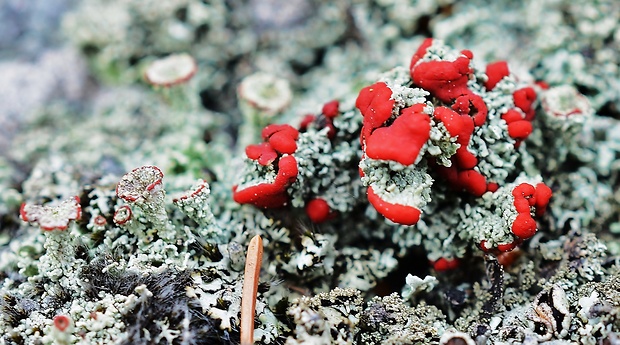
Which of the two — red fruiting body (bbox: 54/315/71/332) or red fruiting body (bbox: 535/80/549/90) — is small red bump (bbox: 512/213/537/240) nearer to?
red fruiting body (bbox: 535/80/549/90)

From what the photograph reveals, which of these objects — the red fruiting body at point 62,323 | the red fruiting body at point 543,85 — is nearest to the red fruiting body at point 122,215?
the red fruiting body at point 62,323

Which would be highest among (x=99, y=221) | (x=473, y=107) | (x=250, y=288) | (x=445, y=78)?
(x=445, y=78)

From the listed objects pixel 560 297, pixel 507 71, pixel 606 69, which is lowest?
pixel 560 297

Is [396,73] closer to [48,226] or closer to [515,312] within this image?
[515,312]

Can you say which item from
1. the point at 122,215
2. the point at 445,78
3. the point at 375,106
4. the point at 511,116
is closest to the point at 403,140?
the point at 375,106

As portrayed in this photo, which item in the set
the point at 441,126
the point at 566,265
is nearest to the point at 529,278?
the point at 566,265

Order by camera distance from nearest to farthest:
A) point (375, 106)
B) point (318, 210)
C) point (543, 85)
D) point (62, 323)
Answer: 1. point (62, 323)
2. point (375, 106)
3. point (318, 210)
4. point (543, 85)

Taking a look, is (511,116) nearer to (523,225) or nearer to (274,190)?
(523,225)
